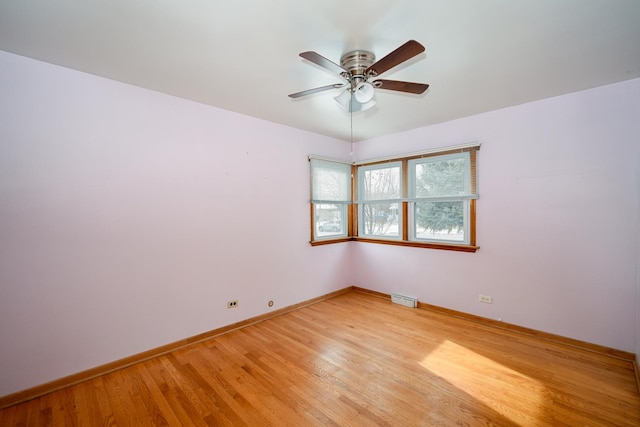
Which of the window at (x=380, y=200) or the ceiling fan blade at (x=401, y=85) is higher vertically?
the ceiling fan blade at (x=401, y=85)

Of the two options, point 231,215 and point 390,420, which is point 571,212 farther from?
point 231,215

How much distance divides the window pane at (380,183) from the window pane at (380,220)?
145 millimetres

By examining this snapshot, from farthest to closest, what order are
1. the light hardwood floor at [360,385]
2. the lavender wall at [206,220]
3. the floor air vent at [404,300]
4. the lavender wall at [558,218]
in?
the floor air vent at [404,300] → the lavender wall at [558,218] → the lavender wall at [206,220] → the light hardwood floor at [360,385]

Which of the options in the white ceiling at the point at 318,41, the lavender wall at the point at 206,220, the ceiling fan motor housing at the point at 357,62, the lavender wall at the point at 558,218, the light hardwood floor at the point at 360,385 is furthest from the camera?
the lavender wall at the point at 558,218

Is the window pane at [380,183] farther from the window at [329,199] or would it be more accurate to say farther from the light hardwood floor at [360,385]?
the light hardwood floor at [360,385]

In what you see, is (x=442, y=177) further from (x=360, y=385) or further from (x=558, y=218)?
(x=360, y=385)

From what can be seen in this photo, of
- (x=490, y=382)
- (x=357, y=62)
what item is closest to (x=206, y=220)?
(x=357, y=62)

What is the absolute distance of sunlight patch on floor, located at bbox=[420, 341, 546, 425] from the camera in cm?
193

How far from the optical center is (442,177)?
12.1 feet

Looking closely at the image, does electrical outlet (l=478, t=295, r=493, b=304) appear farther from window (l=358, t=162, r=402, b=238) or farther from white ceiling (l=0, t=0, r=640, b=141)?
white ceiling (l=0, t=0, r=640, b=141)

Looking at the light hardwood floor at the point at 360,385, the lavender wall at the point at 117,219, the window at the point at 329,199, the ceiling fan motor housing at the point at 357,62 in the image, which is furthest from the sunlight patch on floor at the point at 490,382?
the ceiling fan motor housing at the point at 357,62

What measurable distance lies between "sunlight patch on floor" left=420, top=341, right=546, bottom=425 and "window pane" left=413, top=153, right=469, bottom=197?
192cm

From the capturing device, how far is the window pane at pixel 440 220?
356 cm

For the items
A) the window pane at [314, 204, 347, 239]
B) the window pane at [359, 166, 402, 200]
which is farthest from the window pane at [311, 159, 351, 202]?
the window pane at [359, 166, 402, 200]
